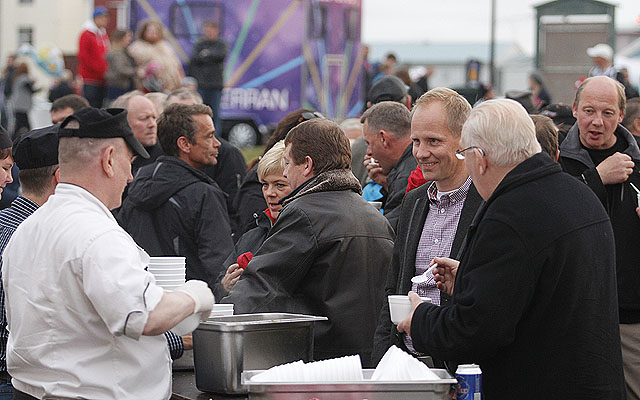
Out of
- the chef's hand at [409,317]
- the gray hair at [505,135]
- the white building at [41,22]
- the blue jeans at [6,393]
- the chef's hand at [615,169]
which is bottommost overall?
the blue jeans at [6,393]

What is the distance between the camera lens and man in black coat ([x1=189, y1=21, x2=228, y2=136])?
14.6m

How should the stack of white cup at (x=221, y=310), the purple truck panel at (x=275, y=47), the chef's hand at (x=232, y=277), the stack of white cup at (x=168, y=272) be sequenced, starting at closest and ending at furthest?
the stack of white cup at (x=168, y=272) < the stack of white cup at (x=221, y=310) < the chef's hand at (x=232, y=277) < the purple truck panel at (x=275, y=47)

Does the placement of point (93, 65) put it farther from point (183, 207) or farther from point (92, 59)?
point (183, 207)

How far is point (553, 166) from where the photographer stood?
3557 millimetres

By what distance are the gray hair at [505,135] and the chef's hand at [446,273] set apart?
1.59 feet

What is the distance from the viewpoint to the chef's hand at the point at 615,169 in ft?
17.4

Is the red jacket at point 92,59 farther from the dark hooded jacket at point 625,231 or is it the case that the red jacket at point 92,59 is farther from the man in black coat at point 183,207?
the dark hooded jacket at point 625,231

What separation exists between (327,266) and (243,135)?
53.3 ft

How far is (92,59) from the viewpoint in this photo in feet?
45.6

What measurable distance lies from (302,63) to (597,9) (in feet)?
21.3

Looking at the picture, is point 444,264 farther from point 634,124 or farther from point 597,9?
point 597,9

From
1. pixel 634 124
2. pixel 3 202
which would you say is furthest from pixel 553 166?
pixel 3 202

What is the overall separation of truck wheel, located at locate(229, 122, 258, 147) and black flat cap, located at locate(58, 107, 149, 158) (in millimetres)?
16849

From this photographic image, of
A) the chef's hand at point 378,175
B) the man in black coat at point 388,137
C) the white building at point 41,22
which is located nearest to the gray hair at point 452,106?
the man in black coat at point 388,137
